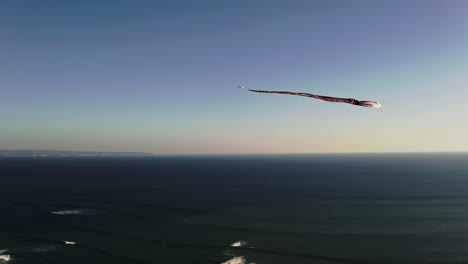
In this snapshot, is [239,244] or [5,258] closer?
[5,258]

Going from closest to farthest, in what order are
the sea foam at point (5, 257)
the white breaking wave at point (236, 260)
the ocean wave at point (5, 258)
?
the white breaking wave at point (236, 260) < the ocean wave at point (5, 258) < the sea foam at point (5, 257)

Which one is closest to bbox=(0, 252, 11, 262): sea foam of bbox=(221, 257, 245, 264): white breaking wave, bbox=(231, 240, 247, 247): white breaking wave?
bbox=(221, 257, 245, 264): white breaking wave

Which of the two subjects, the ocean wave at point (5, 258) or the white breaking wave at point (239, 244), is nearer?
the ocean wave at point (5, 258)

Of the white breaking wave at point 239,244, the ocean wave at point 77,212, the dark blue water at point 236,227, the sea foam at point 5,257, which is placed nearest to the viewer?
the sea foam at point 5,257

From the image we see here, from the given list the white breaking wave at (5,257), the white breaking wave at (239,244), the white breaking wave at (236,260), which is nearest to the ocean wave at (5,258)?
the white breaking wave at (5,257)

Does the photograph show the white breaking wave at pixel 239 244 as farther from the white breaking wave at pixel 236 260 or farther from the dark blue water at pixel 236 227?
the white breaking wave at pixel 236 260

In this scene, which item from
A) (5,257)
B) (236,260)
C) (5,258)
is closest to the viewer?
(236,260)

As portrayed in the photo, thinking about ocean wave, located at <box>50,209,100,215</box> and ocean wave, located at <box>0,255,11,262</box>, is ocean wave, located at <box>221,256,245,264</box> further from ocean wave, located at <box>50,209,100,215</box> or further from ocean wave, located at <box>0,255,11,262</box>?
ocean wave, located at <box>50,209,100,215</box>

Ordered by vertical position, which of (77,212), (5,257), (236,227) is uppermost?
(236,227)

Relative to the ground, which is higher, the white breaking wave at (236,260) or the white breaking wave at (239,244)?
the white breaking wave at (239,244)

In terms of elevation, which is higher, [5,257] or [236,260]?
[236,260]

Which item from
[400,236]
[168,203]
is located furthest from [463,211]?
[168,203]

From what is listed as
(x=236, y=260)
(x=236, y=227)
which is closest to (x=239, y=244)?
(x=236, y=260)

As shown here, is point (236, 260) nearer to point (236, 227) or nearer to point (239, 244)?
point (239, 244)
